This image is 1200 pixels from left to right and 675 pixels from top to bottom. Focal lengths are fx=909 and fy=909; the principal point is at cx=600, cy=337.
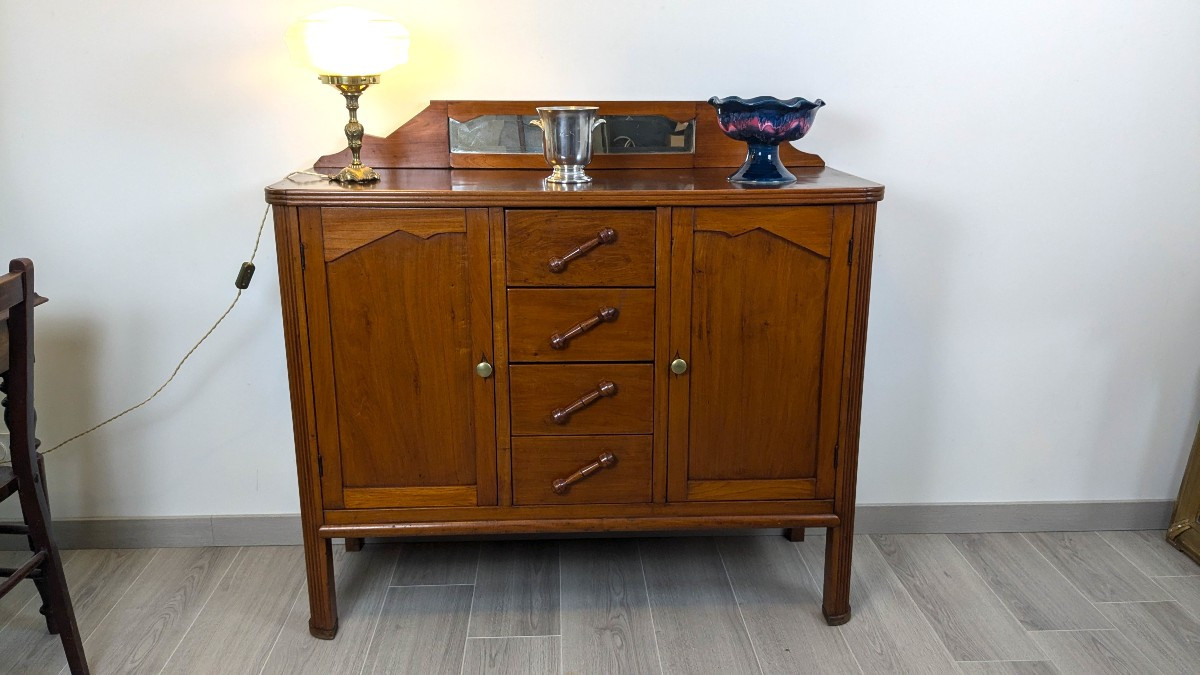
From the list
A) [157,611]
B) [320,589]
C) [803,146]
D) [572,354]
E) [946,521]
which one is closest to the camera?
[572,354]

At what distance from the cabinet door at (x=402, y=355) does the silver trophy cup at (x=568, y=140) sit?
23cm

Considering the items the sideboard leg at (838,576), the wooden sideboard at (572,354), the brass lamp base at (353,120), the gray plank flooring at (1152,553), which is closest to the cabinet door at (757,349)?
the wooden sideboard at (572,354)

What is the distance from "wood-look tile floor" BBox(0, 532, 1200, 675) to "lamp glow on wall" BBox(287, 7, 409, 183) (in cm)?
95

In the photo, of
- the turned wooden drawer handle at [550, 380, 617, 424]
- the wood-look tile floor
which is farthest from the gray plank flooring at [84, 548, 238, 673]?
the turned wooden drawer handle at [550, 380, 617, 424]

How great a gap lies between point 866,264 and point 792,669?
0.81 meters

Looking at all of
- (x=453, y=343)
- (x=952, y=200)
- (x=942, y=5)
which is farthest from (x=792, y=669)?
(x=942, y=5)

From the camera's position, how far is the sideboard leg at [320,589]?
187cm

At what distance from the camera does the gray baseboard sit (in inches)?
89.4

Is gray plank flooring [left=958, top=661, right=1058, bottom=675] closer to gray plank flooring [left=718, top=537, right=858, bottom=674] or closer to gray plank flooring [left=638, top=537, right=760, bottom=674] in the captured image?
gray plank flooring [left=718, top=537, right=858, bottom=674]

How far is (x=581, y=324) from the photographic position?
5.72ft

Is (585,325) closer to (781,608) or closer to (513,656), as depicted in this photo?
(513,656)

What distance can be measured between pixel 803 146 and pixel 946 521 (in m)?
1.05

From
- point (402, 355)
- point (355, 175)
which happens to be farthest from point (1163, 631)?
point (355, 175)

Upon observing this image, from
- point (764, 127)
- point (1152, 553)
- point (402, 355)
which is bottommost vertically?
point (1152, 553)
